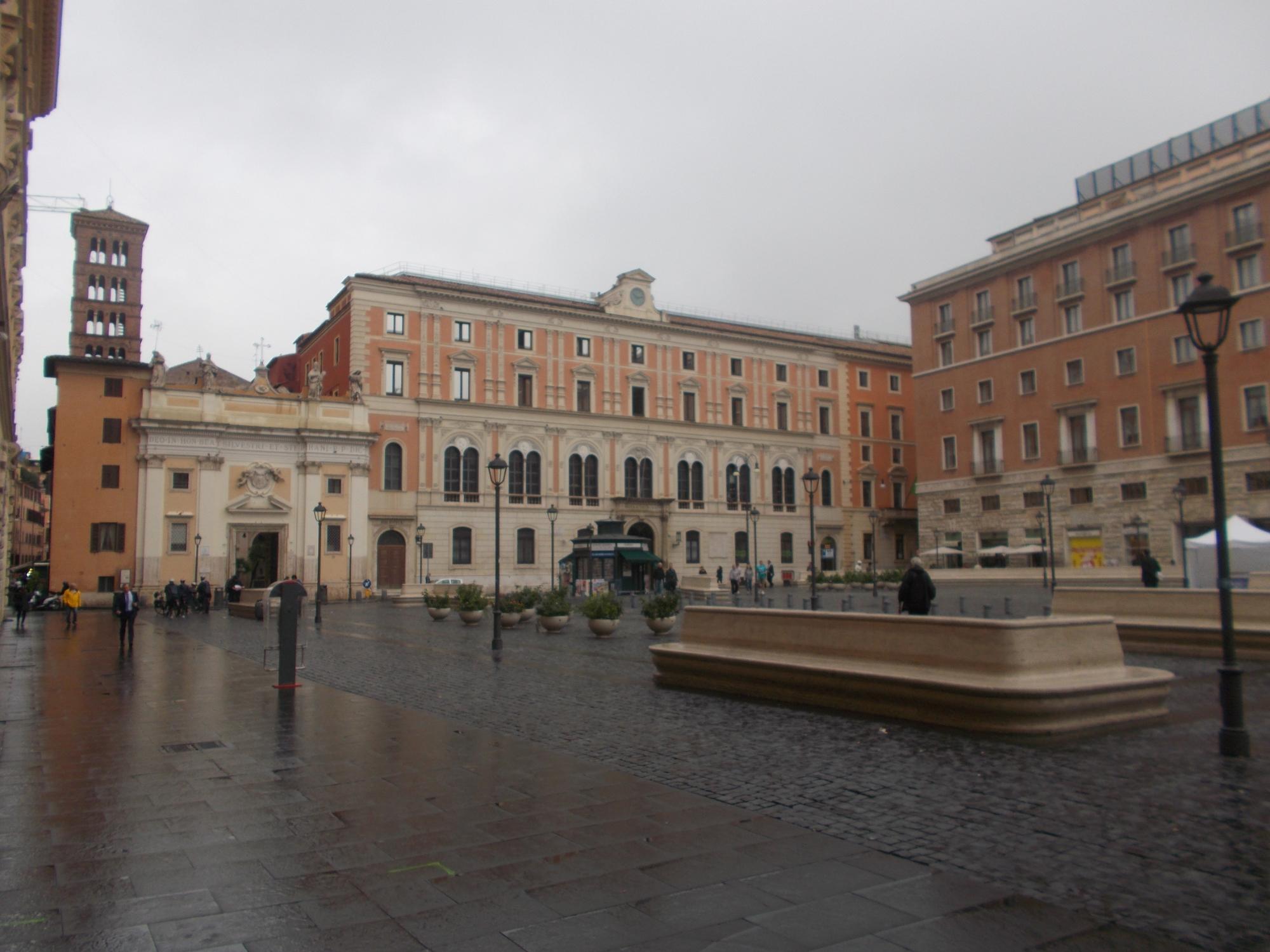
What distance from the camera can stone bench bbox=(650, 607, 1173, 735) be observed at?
8.20 metres

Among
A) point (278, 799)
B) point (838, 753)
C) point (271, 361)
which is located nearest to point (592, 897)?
point (278, 799)

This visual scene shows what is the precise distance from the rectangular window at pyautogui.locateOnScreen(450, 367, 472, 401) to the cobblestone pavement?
133 ft

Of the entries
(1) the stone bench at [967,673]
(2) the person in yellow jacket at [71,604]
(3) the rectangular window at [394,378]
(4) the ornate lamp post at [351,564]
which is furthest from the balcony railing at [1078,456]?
(2) the person in yellow jacket at [71,604]

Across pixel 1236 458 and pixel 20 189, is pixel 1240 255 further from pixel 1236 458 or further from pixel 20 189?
pixel 20 189

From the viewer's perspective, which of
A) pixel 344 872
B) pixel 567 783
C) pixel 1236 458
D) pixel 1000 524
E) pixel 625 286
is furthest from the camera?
pixel 625 286

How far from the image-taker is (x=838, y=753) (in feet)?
25.5

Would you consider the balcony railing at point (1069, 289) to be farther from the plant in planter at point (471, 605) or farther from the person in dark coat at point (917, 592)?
the person in dark coat at point (917, 592)

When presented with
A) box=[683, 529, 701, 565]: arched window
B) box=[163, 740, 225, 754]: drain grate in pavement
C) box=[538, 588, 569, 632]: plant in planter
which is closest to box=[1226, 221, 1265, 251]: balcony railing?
box=[683, 529, 701, 565]: arched window

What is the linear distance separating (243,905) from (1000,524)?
53519 millimetres

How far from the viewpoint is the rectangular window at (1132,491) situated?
45.9 m

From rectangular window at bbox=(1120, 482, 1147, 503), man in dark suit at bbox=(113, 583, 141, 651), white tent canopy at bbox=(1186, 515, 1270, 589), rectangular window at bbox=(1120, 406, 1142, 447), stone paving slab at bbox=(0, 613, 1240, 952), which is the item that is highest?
rectangular window at bbox=(1120, 406, 1142, 447)

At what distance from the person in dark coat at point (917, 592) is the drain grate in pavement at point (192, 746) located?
944 cm

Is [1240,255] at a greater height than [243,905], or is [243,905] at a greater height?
[1240,255]

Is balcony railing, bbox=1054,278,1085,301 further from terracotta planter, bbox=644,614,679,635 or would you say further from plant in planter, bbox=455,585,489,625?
terracotta planter, bbox=644,614,679,635
